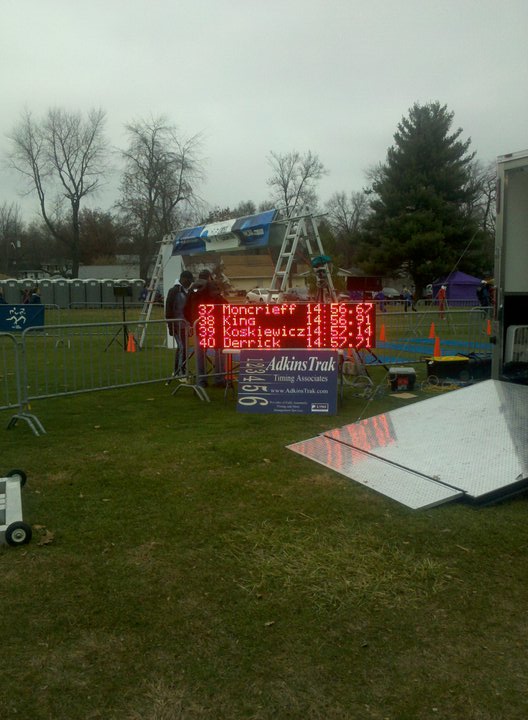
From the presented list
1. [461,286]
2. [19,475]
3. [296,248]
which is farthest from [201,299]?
[461,286]

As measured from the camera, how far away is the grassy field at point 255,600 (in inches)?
98.7

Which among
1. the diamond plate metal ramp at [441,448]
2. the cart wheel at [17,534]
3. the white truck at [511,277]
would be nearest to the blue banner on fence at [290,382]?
the diamond plate metal ramp at [441,448]

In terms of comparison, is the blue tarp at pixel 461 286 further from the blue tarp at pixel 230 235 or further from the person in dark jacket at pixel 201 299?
the person in dark jacket at pixel 201 299

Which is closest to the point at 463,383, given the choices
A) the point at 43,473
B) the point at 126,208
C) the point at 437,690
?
the point at 43,473

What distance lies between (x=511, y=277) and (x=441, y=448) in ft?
10.2

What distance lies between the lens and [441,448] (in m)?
5.21

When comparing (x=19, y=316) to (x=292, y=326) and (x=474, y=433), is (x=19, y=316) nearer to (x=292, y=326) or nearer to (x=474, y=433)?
(x=292, y=326)

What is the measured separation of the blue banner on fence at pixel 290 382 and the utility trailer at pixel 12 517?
12.7 ft

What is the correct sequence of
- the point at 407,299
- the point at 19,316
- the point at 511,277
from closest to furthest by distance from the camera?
the point at 511,277
the point at 19,316
the point at 407,299

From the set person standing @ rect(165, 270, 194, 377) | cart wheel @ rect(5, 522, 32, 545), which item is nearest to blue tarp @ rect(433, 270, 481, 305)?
person standing @ rect(165, 270, 194, 377)

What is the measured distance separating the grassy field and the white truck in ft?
10.1

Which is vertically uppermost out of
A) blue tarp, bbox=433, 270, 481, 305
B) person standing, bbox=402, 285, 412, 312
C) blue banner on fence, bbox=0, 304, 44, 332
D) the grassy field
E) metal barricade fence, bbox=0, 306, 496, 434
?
blue tarp, bbox=433, 270, 481, 305

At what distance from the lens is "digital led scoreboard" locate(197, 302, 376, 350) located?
798 centimetres

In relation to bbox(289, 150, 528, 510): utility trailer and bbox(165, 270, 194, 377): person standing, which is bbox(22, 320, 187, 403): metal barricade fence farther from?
bbox(289, 150, 528, 510): utility trailer
